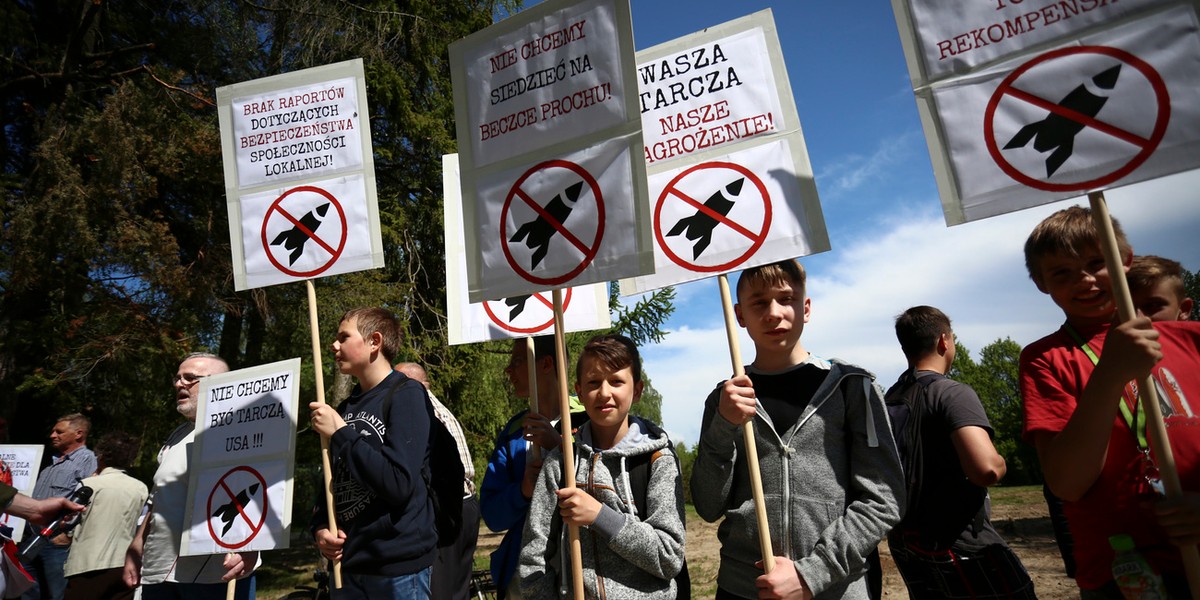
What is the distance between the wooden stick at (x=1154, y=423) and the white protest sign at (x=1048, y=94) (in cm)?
24

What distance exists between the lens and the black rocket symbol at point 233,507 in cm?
393

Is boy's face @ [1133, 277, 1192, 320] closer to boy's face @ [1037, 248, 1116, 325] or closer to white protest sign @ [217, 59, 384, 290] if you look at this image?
boy's face @ [1037, 248, 1116, 325]

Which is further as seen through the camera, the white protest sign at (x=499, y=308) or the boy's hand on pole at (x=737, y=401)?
the white protest sign at (x=499, y=308)

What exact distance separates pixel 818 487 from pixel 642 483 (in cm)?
67

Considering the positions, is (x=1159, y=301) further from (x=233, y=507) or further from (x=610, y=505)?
(x=233, y=507)

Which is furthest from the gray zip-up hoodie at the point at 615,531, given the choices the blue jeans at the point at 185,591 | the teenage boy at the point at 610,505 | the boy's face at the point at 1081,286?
the blue jeans at the point at 185,591

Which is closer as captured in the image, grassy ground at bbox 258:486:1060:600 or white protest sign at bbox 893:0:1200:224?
white protest sign at bbox 893:0:1200:224

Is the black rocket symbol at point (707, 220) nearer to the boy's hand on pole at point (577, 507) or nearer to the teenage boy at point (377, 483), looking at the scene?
the boy's hand on pole at point (577, 507)

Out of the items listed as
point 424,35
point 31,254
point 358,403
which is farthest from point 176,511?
point 424,35

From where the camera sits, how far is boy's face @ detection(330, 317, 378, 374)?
3.58 meters

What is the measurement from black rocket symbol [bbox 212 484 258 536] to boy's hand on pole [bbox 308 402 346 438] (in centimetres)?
97

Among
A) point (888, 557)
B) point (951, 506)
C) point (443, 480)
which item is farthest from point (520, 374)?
point (888, 557)

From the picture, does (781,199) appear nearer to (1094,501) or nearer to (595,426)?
(595,426)

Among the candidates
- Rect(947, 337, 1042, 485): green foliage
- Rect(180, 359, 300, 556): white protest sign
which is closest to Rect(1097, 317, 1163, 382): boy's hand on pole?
Rect(180, 359, 300, 556): white protest sign
